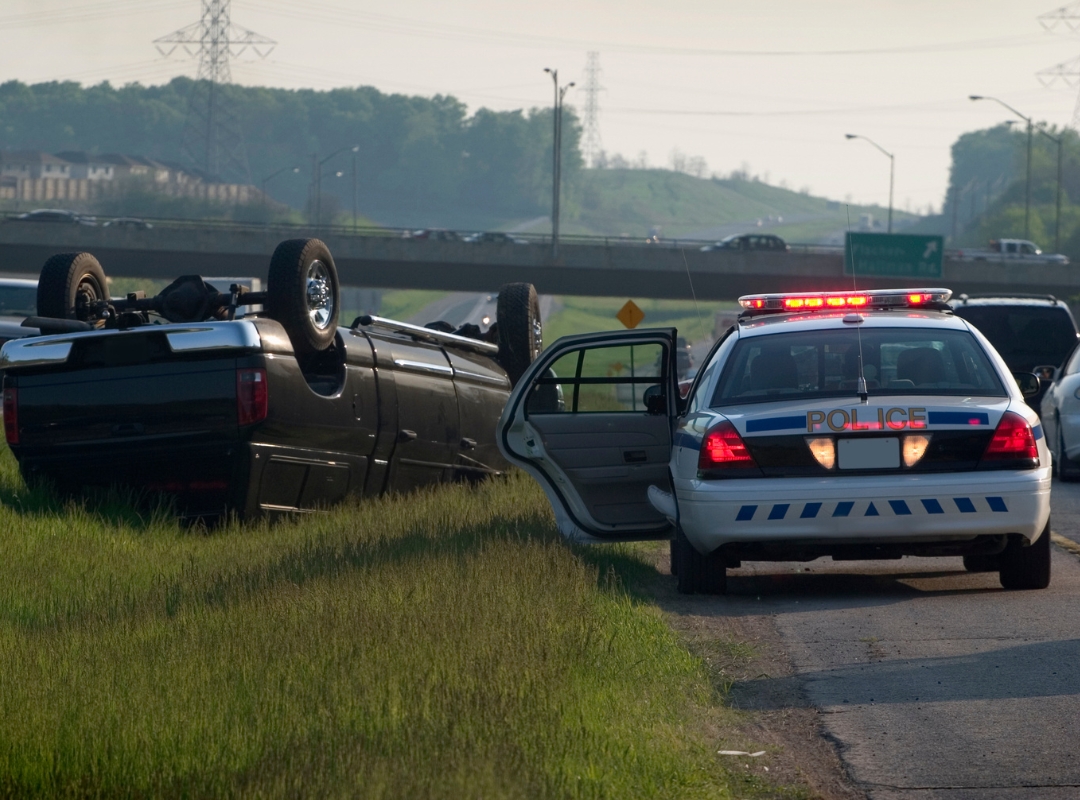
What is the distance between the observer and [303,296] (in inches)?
412

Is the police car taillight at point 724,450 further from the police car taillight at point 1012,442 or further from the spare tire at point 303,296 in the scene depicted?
the spare tire at point 303,296

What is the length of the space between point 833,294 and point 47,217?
2458 inches

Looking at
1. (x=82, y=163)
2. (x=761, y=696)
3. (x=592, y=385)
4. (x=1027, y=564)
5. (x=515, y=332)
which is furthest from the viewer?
(x=82, y=163)

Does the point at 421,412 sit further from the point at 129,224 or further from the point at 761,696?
the point at 129,224

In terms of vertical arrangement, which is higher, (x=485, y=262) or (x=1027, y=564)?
(x=485, y=262)

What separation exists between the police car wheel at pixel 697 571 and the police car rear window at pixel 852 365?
763mm

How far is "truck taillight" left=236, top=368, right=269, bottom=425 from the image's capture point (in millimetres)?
9586

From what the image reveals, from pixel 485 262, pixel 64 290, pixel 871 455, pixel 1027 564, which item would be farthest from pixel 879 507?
pixel 485 262

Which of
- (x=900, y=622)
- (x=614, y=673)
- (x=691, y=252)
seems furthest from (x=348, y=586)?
(x=691, y=252)

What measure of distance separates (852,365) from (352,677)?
12.1 feet

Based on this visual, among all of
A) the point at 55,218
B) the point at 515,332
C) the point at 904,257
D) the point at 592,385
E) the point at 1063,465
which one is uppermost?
the point at 55,218

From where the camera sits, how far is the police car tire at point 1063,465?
14938 mm

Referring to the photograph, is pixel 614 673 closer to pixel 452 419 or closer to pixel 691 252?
pixel 452 419

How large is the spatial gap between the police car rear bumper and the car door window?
1.12m
